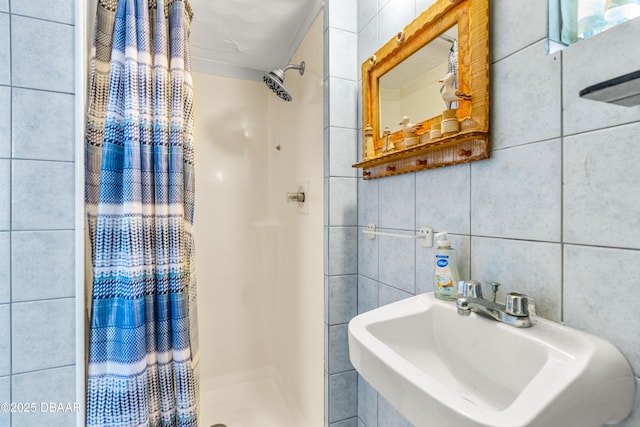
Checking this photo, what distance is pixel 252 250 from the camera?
2359mm

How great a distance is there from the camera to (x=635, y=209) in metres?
0.51

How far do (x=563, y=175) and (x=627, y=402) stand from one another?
1.34 ft

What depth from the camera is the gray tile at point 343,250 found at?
1.35 m

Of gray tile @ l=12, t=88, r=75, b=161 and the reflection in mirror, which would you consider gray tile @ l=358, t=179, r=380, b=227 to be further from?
gray tile @ l=12, t=88, r=75, b=161

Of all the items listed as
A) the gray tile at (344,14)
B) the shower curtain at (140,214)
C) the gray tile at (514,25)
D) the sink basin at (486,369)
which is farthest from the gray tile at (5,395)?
the gray tile at (344,14)

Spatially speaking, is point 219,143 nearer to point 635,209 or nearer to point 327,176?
point 327,176

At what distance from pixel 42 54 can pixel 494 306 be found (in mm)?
1385

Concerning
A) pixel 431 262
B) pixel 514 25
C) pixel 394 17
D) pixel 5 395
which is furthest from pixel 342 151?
pixel 5 395

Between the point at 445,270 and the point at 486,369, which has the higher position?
the point at 445,270

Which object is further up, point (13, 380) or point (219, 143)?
point (219, 143)

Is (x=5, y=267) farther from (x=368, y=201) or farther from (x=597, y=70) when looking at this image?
(x=597, y=70)

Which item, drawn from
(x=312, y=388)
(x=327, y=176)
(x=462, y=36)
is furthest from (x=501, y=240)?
(x=312, y=388)

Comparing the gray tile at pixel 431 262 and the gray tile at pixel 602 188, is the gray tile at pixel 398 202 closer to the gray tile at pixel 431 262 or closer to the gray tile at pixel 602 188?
the gray tile at pixel 431 262

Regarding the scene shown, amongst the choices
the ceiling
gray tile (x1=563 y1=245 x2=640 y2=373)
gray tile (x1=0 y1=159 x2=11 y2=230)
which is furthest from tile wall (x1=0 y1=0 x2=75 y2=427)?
gray tile (x1=563 y1=245 x2=640 y2=373)
